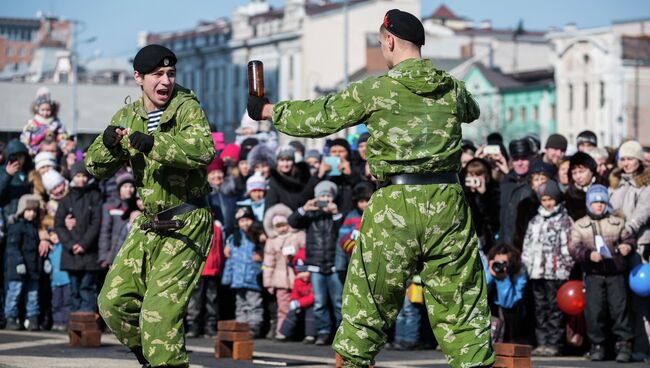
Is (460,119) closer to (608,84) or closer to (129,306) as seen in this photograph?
(129,306)

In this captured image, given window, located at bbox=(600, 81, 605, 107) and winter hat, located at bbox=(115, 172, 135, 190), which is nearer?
winter hat, located at bbox=(115, 172, 135, 190)

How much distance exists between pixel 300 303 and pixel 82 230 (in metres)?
3.03

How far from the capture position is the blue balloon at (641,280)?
542 inches

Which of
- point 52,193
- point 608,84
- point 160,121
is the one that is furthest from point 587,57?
point 160,121

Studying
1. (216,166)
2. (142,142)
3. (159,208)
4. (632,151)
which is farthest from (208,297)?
(142,142)

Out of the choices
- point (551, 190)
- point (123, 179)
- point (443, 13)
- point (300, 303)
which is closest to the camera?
point (551, 190)

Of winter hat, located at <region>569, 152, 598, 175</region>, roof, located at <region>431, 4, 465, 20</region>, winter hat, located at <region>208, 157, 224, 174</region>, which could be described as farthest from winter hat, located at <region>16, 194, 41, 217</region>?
roof, located at <region>431, 4, 465, 20</region>

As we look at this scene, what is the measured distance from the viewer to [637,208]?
1430cm

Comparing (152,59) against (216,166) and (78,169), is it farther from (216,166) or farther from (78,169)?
(78,169)

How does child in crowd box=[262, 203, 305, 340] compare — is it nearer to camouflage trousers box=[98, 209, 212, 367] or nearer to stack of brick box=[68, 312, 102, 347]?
stack of brick box=[68, 312, 102, 347]

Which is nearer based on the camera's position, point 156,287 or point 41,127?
point 156,287

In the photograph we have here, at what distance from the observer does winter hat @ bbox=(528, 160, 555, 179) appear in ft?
50.4

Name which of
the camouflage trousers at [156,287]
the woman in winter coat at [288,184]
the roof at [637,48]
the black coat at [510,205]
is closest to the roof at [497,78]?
the roof at [637,48]

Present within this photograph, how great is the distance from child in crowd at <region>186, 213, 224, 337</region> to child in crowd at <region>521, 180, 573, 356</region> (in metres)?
4.03
